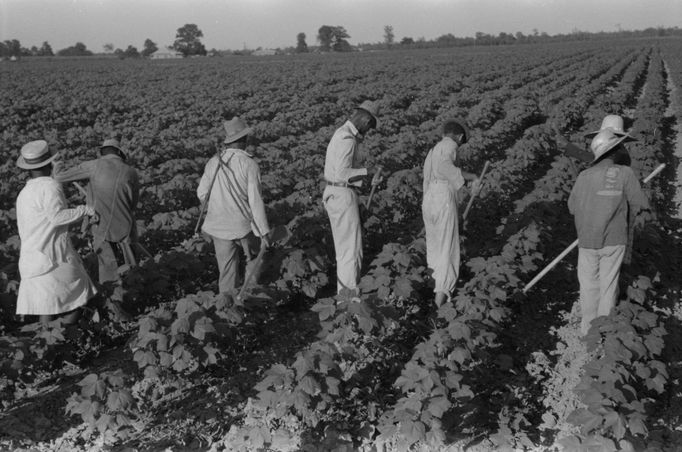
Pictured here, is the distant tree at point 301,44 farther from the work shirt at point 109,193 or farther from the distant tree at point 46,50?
the work shirt at point 109,193

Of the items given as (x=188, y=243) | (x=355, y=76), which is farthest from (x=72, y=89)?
(x=188, y=243)

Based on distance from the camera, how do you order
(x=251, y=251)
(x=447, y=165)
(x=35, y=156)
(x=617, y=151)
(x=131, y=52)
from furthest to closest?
(x=131, y=52) → (x=251, y=251) → (x=447, y=165) → (x=617, y=151) → (x=35, y=156)

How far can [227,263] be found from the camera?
5527mm

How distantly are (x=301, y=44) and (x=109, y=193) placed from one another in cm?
11940

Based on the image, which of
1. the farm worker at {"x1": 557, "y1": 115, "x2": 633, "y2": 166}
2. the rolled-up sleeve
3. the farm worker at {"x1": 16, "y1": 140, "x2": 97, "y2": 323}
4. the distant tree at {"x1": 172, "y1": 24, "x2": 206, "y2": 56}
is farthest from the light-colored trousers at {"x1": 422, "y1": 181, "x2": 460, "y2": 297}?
the distant tree at {"x1": 172, "y1": 24, "x2": 206, "y2": 56}

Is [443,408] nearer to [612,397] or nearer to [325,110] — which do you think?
[612,397]

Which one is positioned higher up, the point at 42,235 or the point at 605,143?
the point at 605,143

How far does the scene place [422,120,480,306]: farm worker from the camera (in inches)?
207

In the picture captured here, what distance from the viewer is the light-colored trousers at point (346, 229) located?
5465mm

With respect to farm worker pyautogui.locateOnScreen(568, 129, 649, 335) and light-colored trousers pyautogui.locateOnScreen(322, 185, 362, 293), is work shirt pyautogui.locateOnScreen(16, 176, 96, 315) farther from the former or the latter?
farm worker pyautogui.locateOnScreen(568, 129, 649, 335)

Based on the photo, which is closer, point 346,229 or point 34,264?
point 34,264

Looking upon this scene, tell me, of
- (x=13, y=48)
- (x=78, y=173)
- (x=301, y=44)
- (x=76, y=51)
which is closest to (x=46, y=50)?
(x=76, y=51)

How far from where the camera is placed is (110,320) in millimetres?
5492

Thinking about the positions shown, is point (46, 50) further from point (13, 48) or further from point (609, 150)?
point (609, 150)
